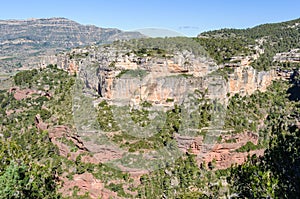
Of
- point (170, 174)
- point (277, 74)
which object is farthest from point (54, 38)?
point (170, 174)

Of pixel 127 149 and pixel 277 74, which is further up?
pixel 277 74

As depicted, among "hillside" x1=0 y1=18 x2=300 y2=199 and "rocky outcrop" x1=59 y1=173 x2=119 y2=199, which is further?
"hillside" x1=0 y1=18 x2=300 y2=199

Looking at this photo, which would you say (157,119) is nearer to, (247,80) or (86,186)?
(86,186)

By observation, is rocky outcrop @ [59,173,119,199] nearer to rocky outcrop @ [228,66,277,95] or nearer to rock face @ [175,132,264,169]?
rock face @ [175,132,264,169]

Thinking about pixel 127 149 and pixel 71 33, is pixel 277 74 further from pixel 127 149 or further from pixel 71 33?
pixel 71 33

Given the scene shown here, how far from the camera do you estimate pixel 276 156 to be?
25.4m

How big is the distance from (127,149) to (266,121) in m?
17.1

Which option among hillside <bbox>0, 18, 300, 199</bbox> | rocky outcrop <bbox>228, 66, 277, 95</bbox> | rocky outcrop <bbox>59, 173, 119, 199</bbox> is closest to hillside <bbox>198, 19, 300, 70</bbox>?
hillside <bbox>0, 18, 300, 199</bbox>


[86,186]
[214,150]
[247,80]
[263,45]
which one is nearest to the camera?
[86,186]

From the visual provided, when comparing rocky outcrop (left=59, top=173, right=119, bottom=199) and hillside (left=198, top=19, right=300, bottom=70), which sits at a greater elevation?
hillside (left=198, top=19, right=300, bottom=70)

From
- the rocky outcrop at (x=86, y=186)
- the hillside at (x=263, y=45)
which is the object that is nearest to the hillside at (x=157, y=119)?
the rocky outcrop at (x=86, y=186)

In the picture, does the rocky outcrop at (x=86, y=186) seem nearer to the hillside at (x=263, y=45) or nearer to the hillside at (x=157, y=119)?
the hillside at (x=157, y=119)

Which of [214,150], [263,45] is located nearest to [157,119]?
[214,150]

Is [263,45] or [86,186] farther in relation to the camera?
[263,45]
